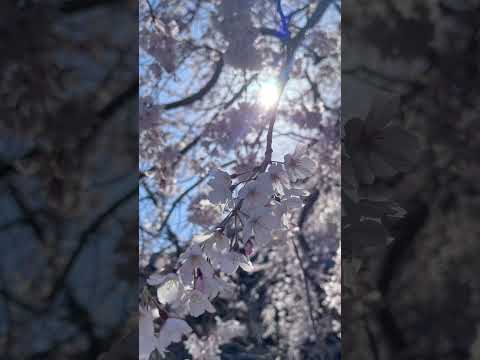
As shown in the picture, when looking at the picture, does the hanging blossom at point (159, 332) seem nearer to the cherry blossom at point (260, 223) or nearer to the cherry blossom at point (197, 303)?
the cherry blossom at point (197, 303)

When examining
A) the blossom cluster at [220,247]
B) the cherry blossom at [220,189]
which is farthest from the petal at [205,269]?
the cherry blossom at [220,189]

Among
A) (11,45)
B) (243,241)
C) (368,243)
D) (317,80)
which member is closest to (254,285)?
(243,241)

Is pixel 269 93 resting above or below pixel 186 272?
above

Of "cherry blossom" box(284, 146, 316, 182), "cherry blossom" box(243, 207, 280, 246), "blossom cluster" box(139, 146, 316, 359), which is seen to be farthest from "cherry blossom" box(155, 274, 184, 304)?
"cherry blossom" box(284, 146, 316, 182)

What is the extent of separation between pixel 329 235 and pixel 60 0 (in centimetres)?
65

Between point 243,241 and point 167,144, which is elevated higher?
point 167,144

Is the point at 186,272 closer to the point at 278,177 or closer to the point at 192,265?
the point at 192,265

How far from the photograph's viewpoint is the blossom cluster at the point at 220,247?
93cm

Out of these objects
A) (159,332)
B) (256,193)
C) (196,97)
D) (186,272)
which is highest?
(196,97)

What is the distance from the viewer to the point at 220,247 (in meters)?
0.93

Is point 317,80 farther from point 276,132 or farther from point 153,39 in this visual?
point 153,39

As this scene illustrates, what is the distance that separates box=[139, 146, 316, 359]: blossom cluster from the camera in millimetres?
930

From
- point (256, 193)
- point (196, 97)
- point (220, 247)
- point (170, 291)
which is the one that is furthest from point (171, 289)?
point (196, 97)

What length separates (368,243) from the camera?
1.07 metres
